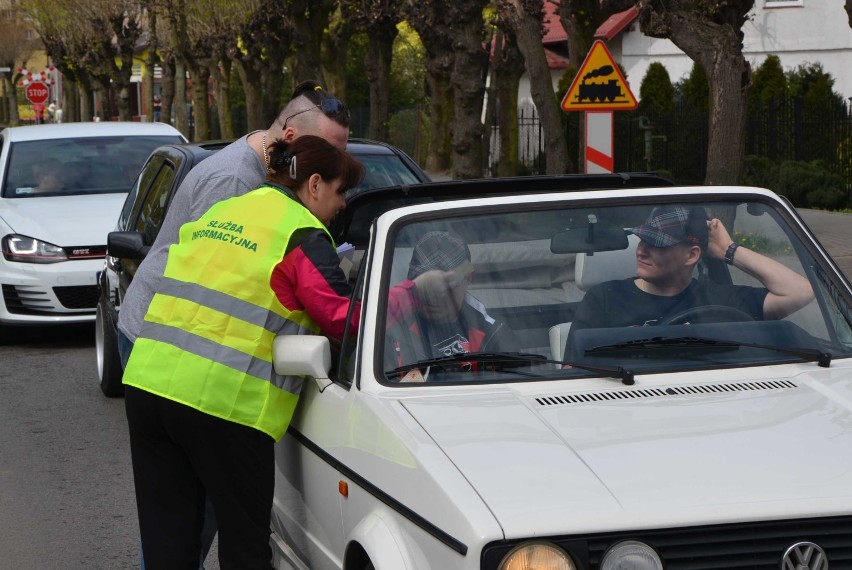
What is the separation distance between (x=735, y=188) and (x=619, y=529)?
6.00 ft

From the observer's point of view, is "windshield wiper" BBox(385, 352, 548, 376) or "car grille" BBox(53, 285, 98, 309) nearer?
"windshield wiper" BBox(385, 352, 548, 376)

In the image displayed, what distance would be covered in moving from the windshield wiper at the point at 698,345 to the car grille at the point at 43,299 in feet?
27.0

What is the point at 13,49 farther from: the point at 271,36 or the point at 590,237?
the point at 590,237

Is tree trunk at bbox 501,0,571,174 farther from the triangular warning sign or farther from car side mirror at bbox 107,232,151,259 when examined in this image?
car side mirror at bbox 107,232,151,259

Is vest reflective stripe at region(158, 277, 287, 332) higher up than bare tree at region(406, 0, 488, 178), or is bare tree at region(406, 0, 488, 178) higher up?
bare tree at region(406, 0, 488, 178)

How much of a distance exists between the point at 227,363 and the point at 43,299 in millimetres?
8107

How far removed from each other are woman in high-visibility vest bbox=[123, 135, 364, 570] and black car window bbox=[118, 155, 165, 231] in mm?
4776

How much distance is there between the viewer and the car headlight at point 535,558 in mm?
2994

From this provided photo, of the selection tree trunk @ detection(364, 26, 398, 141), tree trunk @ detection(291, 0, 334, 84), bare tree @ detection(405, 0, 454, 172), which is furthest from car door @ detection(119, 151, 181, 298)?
tree trunk @ detection(364, 26, 398, 141)

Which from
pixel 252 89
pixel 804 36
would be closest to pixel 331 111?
pixel 804 36

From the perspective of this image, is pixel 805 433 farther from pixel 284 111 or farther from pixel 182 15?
pixel 182 15

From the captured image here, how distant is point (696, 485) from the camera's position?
312 centimetres

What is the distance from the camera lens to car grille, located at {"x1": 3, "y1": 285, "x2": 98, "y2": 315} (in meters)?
11.6

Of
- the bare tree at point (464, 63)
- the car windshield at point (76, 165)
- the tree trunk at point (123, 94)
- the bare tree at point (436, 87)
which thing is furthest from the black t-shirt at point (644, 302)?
the tree trunk at point (123, 94)
